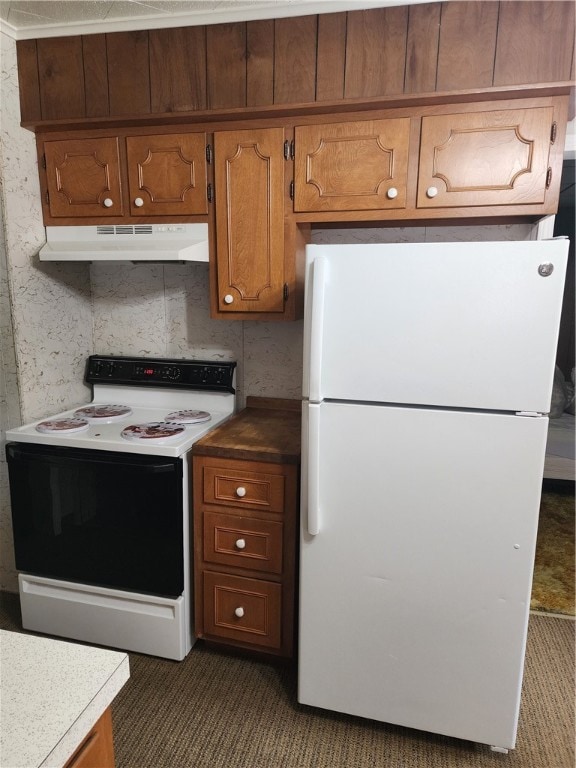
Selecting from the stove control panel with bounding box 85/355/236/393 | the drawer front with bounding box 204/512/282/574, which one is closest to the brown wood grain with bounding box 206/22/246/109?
the stove control panel with bounding box 85/355/236/393

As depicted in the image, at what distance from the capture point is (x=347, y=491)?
159 cm

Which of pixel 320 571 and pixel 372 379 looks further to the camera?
pixel 320 571

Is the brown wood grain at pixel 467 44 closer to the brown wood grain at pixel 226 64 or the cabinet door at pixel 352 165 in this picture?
the cabinet door at pixel 352 165

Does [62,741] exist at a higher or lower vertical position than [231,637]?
higher

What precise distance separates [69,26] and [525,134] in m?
1.77

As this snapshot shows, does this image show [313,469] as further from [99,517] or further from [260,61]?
[260,61]

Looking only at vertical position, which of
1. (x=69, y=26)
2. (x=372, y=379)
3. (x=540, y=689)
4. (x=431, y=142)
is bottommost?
(x=540, y=689)

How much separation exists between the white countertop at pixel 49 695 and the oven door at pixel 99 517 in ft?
3.65

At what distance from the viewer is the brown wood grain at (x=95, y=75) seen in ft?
6.39

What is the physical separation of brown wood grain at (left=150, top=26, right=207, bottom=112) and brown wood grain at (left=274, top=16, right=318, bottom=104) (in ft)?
0.96

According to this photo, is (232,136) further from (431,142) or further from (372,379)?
(372,379)

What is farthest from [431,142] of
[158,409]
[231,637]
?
[231,637]

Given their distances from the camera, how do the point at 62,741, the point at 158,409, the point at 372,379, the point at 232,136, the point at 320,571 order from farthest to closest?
1. the point at 158,409
2. the point at 232,136
3. the point at 320,571
4. the point at 372,379
5. the point at 62,741

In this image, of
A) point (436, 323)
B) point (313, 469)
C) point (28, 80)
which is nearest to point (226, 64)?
point (28, 80)
